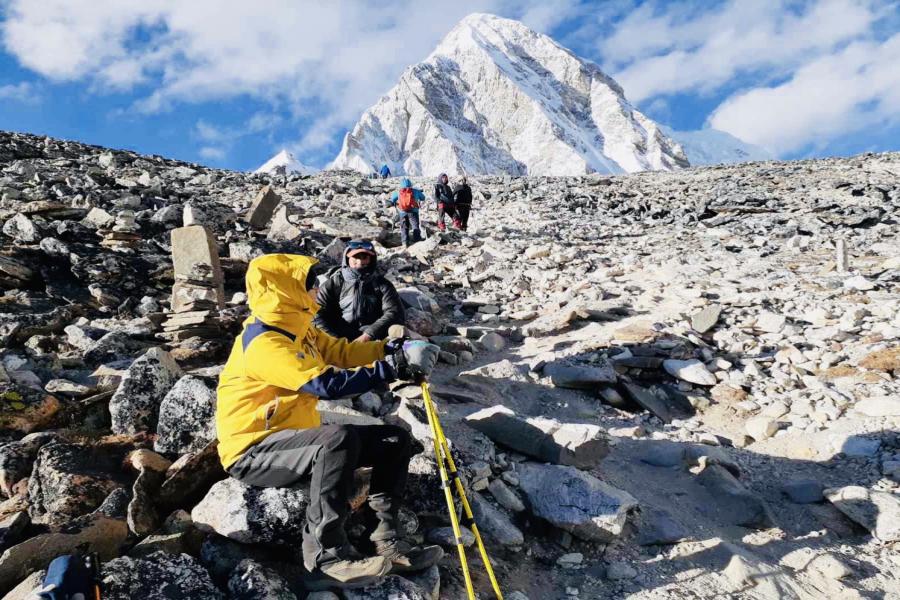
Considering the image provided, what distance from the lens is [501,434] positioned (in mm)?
5258

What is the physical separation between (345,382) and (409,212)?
11.5m

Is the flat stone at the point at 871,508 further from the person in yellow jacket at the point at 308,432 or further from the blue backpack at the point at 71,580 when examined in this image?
the blue backpack at the point at 71,580

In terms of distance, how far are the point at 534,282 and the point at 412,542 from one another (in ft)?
27.4

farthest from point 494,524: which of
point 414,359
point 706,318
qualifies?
point 706,318

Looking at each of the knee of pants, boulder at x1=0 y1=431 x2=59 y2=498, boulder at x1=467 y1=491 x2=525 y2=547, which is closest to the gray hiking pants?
the knee of pants

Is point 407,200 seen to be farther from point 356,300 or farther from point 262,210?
point 356,300

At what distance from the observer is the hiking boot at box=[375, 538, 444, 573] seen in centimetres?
338

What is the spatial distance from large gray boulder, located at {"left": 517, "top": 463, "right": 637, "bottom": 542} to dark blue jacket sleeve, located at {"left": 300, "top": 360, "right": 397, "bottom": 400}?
196cm

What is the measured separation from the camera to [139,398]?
4.57m

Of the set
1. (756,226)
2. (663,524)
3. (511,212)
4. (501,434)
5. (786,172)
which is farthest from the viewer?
(786,172)

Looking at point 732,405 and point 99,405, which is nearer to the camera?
point 99,405

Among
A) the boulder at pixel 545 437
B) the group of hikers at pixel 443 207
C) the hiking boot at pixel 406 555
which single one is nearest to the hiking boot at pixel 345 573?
the hiking boot at pixel 406 555

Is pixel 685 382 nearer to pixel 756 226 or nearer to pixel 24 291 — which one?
pixel 756 226

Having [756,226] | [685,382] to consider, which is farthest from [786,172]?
[685,382]
